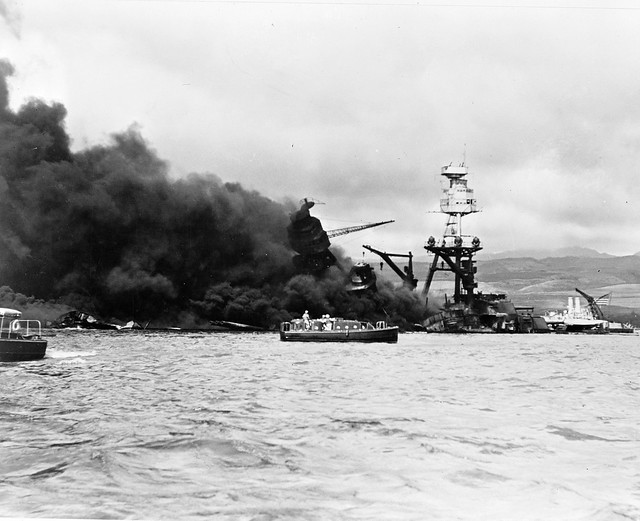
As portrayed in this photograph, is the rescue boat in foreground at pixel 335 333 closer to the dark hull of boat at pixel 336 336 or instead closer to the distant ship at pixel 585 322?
the dark hull of boat at pixel 336 336

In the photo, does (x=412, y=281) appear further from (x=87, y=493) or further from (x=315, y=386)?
(x=87, y=493)

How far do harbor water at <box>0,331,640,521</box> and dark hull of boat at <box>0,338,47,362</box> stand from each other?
34.3ft

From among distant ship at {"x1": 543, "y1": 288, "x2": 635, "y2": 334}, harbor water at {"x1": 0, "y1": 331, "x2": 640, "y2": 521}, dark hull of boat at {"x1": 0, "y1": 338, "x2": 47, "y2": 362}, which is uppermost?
distant ship at {"x1": 543, "y1": 288, "x2": 635, "y2": 334}

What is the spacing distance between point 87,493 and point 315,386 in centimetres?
1920

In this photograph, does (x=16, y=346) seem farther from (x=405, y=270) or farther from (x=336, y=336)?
(x=405, y=270)

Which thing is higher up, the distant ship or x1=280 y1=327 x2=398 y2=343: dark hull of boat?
the distant ship

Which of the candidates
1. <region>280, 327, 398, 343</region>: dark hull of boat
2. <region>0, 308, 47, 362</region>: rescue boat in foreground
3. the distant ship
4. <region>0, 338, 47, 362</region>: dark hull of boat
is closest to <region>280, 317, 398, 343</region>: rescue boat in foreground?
<region>280, 327, 398, 343</region>: dark hull of boat

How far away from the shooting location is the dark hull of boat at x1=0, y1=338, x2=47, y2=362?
38344 mm

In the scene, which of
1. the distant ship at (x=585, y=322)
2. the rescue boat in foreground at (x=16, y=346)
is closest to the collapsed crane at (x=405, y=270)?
the distant ship at (x=585, y=322)

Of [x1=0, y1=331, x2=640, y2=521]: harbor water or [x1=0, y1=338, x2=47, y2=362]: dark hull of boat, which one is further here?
[x1=0, y1=338, x2=47, y2=362]: dark hull of boat

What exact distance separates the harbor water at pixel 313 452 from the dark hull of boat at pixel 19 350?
10.4m

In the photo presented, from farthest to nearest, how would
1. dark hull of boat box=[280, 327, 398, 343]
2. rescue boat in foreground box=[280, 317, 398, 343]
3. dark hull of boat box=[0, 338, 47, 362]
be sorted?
rescue boat in foreground box=[280, 317, 398, 343], dark hull of boat box=[280, 327, 398, 343], dark hull of boat box=[0, 338, 47, 362]

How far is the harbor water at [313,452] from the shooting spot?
1066 cm

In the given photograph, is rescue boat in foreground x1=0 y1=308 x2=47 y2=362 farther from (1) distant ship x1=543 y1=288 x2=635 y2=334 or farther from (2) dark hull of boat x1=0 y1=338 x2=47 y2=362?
(1) distant ship x1=543 y1=288 x2=635 y2=334
